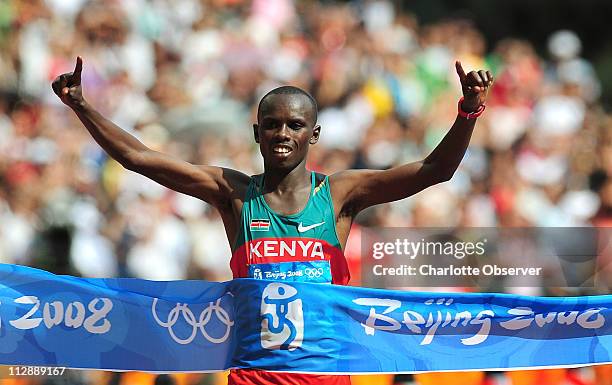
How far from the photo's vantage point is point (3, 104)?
32.8ft

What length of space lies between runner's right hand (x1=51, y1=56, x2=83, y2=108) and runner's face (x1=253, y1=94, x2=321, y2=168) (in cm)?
86

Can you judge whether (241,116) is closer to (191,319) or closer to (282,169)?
(191,319)

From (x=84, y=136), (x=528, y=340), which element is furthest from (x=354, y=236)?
(x=528, y=340)

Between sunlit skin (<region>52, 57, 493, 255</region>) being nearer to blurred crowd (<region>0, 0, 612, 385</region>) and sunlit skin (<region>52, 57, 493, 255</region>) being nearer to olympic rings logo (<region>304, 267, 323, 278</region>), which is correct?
olympic rings logo (<region>304, 267, 323, 278</region>)

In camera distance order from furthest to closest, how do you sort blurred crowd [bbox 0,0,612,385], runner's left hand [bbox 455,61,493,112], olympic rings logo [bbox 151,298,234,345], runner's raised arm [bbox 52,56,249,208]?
blurred crowd [bbox 0,0,612,385], olympic rings logo [bbox 151,298,234,345], runner's raised arm [bbox 52,56,249,208], runner's left hand [bbox 455,61,493,112]

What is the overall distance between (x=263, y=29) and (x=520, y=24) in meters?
2.92

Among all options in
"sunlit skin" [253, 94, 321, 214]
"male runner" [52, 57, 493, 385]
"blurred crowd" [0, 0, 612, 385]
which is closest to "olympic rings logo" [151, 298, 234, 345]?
"male runner" [52, 57, 493, 385]

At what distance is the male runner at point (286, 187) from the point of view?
4.45 m

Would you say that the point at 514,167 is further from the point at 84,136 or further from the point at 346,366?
the point at 346,366

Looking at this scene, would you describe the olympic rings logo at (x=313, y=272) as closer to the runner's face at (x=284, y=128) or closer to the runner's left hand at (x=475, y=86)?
the runner's face at (x=284, y=128)

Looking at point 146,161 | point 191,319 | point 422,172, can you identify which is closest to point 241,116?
point 191,319

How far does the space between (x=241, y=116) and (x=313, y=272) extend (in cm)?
561

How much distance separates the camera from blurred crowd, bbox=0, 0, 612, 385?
880 cm

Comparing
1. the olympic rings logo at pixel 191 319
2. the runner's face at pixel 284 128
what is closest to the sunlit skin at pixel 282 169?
the runner's face at pixel 284 128
